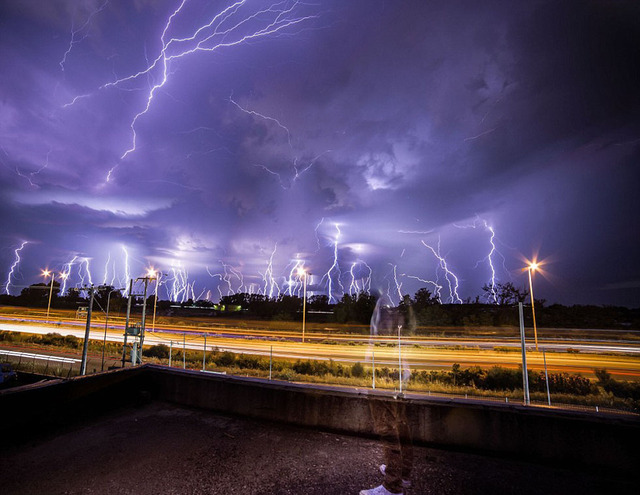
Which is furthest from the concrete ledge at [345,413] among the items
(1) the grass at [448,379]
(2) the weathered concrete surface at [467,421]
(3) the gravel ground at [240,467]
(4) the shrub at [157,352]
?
(4) the shrub at [157,352]

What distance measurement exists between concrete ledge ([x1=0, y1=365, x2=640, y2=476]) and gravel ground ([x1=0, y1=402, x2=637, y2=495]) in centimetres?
17

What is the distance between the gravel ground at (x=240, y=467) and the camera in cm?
356

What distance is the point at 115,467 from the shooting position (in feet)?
13.3

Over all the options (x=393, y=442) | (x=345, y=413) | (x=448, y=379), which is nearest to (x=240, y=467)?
(x=345, y=413)

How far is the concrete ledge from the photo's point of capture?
12.4 feet

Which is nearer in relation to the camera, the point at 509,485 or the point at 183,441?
the point at 509,485

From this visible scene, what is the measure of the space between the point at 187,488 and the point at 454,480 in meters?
3.08

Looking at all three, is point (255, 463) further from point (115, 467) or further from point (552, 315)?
point (552, 315)

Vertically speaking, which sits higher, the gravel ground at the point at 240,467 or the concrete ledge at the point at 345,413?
the concrete ledge at the point at 345,413

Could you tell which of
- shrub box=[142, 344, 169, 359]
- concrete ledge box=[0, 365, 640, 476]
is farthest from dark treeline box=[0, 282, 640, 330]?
concrete ledge box=[0, 365, 640, 476]

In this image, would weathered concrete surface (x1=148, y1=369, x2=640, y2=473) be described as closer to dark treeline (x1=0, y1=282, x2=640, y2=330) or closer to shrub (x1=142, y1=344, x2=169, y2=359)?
shrub (x1=142, y1=344, x2=169, y2=359)

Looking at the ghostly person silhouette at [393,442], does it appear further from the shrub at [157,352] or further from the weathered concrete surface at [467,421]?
the shrub at [157,352]

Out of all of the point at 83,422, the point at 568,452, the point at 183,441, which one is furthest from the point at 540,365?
the point at 83,422

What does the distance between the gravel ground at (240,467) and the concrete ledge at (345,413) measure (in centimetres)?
17
